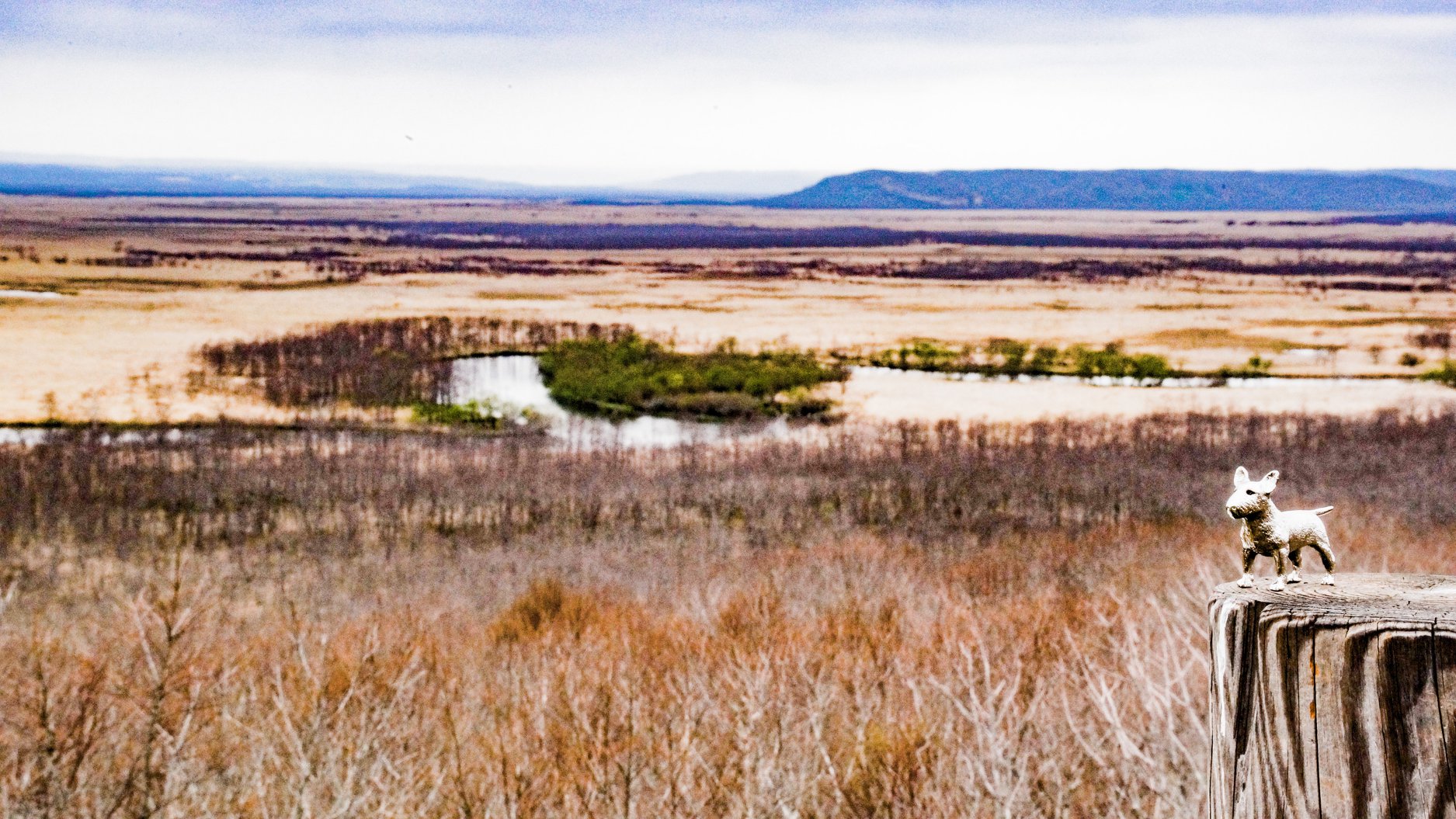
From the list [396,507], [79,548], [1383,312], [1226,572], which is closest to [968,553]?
[1226,572]

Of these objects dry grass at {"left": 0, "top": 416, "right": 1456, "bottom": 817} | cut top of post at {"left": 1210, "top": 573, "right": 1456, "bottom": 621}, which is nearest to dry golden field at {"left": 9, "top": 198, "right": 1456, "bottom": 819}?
dry grass at {"left": 0, "top": 416, "right": 1456, "bottom": 817}

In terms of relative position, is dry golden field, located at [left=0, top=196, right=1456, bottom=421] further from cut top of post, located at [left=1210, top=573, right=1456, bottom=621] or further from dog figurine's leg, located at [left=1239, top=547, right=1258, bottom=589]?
cut top of post, located at [left=1210, top=573, right=1456, bottom=621]

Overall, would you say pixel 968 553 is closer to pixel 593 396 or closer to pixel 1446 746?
pixel 593 396

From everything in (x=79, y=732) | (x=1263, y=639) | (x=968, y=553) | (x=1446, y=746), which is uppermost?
(x=1263, y=639)

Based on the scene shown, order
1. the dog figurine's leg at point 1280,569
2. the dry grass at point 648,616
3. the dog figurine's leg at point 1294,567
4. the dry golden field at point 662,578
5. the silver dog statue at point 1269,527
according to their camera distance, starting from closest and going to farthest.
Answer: the dog figurine's leg at point 1280,569 < the dog figurine's leg at point 1294,567 < the silver dog statue at point 1269,527 < the dry grass at point 648,616 < the dry golden field at point 662,578

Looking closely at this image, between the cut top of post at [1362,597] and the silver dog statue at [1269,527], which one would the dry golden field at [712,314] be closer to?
the silver dog statue at [1269,527]

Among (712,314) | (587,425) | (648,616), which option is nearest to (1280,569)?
(648,616)

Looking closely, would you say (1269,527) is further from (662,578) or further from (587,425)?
(587,425)

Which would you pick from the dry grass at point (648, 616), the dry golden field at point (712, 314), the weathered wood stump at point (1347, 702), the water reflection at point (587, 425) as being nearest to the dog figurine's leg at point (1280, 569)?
the weathered wood stump at point (1347, 702)
